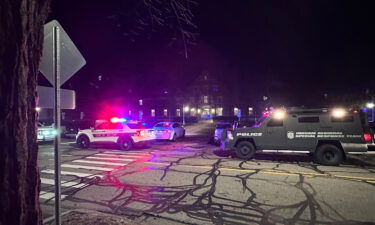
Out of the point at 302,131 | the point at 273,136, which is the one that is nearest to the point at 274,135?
the point at 273,136

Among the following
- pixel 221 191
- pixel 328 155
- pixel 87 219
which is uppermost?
pixel 328 155

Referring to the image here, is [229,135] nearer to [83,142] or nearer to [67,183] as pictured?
[67,183]

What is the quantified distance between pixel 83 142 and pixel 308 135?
13028 millimetres

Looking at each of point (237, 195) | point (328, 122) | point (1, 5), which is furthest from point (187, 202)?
point (328, 122)

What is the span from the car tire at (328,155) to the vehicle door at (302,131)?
12.8 inches

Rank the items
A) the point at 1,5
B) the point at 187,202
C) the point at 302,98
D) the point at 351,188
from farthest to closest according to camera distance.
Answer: the point at 302,98 → the point at 351,188 → the point at 187,202 → the point at 1,5

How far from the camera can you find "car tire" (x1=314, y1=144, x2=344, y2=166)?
30.3 ft

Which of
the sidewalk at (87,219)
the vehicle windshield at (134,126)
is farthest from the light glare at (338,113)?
the vehicle windshield at (134,126)

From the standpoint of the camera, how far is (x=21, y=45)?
7.77 ft

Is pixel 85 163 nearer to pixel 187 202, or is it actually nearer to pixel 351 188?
pixel 187 202

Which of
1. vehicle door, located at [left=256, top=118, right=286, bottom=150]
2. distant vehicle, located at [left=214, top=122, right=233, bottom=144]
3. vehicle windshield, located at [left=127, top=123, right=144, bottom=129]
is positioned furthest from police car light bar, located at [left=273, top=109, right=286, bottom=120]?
vehicle windshield, located at [left=127, top=123, right=144, bottom=129]

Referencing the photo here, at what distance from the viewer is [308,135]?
32.4 feet

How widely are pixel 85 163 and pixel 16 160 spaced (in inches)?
328

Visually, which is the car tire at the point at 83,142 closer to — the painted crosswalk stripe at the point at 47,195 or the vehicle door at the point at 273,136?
the painted crosswalk stripe at the point at 47,195
